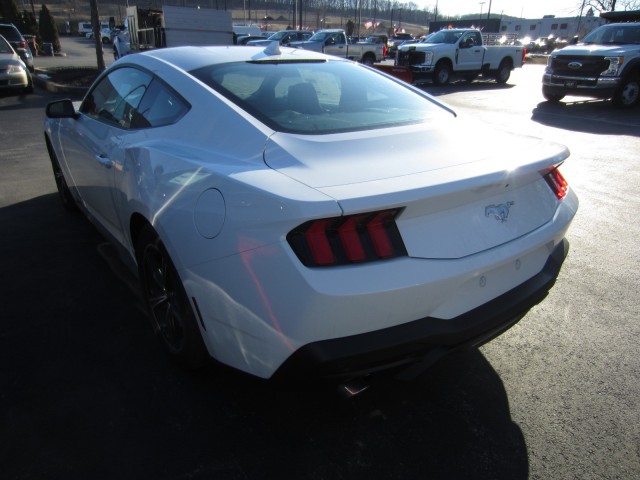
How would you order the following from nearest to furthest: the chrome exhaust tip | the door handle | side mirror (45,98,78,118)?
the chrome exhaust tip, the door handle, side mirror (45,98,78,118)

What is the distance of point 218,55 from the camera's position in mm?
2969

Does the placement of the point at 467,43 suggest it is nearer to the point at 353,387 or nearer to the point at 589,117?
the point at 589,117

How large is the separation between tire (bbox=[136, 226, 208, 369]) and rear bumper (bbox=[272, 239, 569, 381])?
2.01ft

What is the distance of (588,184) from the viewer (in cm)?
586

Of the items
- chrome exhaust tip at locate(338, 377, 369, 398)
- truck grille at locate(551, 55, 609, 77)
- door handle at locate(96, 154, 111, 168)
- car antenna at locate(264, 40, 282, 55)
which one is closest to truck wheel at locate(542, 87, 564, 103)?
truck grille at locate(551, 55, 609, 77)

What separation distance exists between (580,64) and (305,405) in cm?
1219

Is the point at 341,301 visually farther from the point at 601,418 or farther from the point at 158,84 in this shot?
the point at 158,84

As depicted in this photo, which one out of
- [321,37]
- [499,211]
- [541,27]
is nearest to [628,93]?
[499,211]

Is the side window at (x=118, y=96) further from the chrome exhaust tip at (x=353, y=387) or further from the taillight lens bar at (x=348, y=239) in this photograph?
the chrome exhaust tip at (x=353, y=387)

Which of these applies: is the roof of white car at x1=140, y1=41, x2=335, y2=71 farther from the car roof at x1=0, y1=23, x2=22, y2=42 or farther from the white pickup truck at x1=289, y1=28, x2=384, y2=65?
the white pickup truck at x1=289, y1=28, x2=384, y2=65

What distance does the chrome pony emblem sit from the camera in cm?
201

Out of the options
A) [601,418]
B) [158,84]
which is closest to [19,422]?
[158,84]

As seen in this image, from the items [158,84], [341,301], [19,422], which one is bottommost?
[19,422]

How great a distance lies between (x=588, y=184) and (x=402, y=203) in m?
5.08
